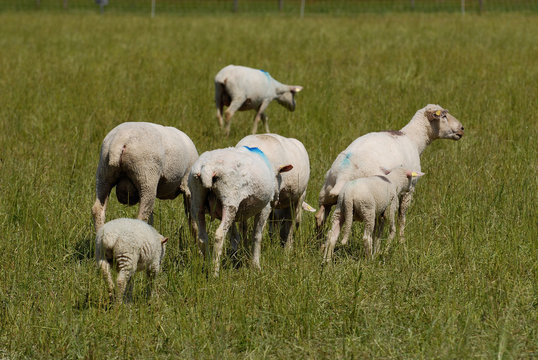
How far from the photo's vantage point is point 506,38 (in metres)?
16.2

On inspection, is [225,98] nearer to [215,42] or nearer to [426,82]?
[426,82]

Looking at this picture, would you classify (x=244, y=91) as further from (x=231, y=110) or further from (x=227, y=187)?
(x=227, y=187)

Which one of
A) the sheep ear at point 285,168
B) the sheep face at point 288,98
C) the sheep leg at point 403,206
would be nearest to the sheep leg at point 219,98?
the sheep face at point 288,98

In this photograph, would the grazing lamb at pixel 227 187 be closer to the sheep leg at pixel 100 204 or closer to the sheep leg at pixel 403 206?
the sheep leg at pixel 100 204

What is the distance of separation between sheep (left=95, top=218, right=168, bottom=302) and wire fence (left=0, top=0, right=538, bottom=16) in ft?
75.9

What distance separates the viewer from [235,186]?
4.49 metres

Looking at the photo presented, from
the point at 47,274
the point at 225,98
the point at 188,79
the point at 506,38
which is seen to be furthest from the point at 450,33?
the point at 47,274

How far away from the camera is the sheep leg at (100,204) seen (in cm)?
500

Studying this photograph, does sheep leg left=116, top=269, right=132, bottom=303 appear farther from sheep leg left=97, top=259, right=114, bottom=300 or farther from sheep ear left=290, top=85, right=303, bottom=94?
sheep ear left=290, top=85, right=303, bottom=94

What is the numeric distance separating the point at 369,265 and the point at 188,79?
734 cm

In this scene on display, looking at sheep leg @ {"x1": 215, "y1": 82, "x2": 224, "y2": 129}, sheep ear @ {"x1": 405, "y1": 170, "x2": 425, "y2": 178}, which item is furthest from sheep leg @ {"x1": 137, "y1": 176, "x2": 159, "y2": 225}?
sheep leg @ {"x1": 215, "y1": 82, "x2": 224, "y2": 129}

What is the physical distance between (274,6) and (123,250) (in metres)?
29.2

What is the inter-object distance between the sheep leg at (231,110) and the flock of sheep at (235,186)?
3.29m

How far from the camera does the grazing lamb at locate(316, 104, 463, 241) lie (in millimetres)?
5387
